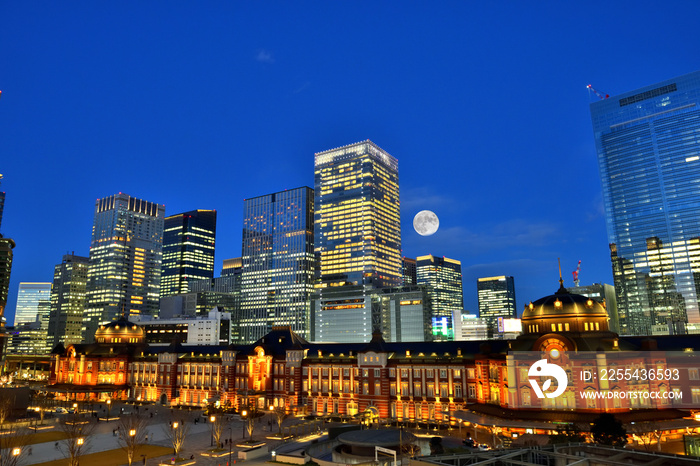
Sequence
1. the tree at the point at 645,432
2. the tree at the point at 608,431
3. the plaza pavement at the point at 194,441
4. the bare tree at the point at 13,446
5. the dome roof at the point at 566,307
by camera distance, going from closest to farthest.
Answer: the bare tree at the point at 13,446
the tree at the point at 608,431
the plaza pavement at the point at 194,441
the tree at the point at 645,432
the dome roof at the point at 566,307

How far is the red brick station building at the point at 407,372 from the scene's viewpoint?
7488 cm

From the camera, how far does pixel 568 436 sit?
59.4 meters

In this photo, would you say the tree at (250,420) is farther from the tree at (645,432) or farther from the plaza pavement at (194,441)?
the tree at (645,432)

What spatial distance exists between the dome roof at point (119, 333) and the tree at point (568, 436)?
119917 millimetres

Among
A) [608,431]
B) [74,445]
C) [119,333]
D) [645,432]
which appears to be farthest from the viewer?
[119,333]

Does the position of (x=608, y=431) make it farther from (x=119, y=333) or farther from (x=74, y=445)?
(x=119, y=333)

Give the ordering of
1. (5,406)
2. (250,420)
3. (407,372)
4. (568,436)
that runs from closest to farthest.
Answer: (568,436)
(250,420)
(5,406)
(407,372)

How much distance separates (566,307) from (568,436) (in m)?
29.5

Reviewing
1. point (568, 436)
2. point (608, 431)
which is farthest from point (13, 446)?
point (608, 431)
